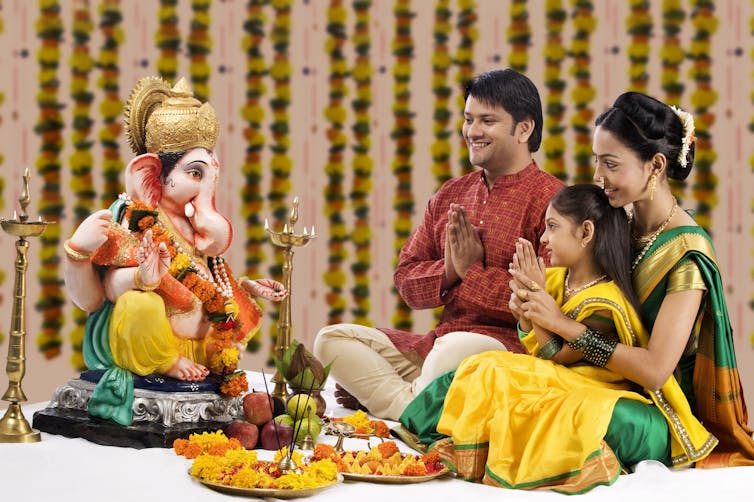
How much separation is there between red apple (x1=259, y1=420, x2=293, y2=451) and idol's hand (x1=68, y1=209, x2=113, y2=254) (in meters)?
0.98

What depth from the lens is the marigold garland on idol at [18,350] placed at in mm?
4582

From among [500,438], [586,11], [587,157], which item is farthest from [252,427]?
[586,11]

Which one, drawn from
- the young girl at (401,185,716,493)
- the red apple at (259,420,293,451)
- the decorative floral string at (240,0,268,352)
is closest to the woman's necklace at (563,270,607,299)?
the young girl at (401,185,716,493)

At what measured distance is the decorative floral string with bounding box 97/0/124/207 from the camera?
618 centimetres

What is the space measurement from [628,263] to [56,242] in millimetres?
3171

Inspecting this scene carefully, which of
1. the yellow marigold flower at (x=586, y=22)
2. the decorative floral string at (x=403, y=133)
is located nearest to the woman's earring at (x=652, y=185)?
the yellow marigold flower at (x=586, y=22)

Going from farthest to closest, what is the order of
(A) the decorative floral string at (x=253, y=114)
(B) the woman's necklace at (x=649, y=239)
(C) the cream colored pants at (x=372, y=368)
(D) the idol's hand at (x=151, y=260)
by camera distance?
(A) the decorative floral string at (x=253, y=114), (C) the cream colored pants at (x=372, y=368), (D) the idol's hand at (x=151, y=260), (B) the woman's necklace at (x=649, y=239)

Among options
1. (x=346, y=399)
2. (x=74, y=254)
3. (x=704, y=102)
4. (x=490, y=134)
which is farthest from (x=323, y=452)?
(x=704, y=102)

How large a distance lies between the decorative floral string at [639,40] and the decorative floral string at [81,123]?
112 inches

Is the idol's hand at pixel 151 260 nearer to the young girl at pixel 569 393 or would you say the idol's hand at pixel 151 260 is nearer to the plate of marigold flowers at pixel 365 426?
the plate of marigold flowers at pixel 365 426

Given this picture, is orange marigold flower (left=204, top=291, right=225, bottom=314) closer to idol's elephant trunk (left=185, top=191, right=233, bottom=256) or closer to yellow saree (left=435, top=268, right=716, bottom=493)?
idol's elephant trunk (left=185, top=191, right=233, bottom=256)

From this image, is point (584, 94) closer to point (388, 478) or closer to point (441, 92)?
point (441, 92)

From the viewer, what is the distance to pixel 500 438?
407 centimetres

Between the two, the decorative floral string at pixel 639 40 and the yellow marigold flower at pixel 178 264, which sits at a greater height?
the decorative floral string at pixel 639 40
